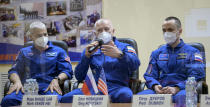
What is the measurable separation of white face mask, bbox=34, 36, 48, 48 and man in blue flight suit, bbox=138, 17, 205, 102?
1.01m

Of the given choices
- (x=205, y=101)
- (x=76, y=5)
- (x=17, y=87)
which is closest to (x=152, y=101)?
(x=205, y=101)

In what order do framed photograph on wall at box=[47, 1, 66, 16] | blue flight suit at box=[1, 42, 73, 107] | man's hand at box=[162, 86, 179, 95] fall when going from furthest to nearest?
framed photograph on wall at box=[47, 1, 66, 16]
blue flight suit at box=[1, 42, 73, 107]
man's hand at box=[162, 86, 179, 95]

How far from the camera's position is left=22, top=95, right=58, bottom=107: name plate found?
5.83 ft

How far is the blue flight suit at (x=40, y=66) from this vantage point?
264 cm

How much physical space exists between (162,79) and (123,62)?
0.36 metres

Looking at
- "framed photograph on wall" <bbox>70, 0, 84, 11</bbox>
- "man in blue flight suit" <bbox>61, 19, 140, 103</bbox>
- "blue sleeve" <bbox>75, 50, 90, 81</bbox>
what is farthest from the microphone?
"framed photograph on wall" <bbox>70, 0, 84, 11</bbox>

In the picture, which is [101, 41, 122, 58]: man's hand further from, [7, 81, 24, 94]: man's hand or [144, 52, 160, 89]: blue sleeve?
[7, 81, 24, 94]: man's hand

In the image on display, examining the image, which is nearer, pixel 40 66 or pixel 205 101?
pixel 205 101

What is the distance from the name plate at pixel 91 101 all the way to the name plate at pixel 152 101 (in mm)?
165

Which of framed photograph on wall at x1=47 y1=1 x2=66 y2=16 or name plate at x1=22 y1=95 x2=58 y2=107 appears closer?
name plate at x1=22 y1=95 x2=58 y2=107

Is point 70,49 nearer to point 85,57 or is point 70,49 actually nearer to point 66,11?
point 66,11

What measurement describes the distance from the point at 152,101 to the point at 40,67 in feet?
4.84

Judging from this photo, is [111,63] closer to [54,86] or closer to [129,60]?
[129,60]

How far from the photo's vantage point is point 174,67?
2457 millimetres
